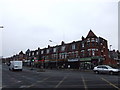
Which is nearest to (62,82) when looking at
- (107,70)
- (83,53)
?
(107,70)

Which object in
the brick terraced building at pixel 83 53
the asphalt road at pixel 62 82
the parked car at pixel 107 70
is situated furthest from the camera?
the brick terraced building at pixel 83 53

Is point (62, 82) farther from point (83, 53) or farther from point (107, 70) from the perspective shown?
point (83, 53)

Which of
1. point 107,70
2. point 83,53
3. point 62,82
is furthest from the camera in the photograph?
point 83,53

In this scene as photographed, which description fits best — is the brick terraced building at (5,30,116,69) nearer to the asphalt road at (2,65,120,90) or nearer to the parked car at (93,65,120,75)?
the parked car at (93,65,120,75)

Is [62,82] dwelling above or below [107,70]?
above

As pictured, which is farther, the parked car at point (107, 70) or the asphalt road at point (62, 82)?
the parked car at point (107, 70)

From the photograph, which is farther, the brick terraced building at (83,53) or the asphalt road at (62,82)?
the brick terraced building at (83,53)

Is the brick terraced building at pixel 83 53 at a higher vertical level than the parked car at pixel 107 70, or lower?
higher

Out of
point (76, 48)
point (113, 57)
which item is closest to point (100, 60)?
point (76, 48)

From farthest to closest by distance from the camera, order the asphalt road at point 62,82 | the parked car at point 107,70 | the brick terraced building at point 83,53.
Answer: the brick terraced building at point 83,53 < the parked car at point 107,70 < the asphalt road at point 62,82

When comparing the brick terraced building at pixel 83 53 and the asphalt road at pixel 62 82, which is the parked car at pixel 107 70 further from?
the brick terraced building at pixel 83 53

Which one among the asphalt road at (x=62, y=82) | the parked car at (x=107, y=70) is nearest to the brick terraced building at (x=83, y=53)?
the parked car at (x=107, y=70)

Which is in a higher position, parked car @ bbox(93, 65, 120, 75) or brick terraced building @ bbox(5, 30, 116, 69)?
brick terraced building @ bbox(5, 30, 116, 69)

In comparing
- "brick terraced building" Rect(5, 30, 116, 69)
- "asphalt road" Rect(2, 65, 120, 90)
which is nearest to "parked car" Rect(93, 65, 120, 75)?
"asphalt road" Rect(2, 65, 120, 90)
